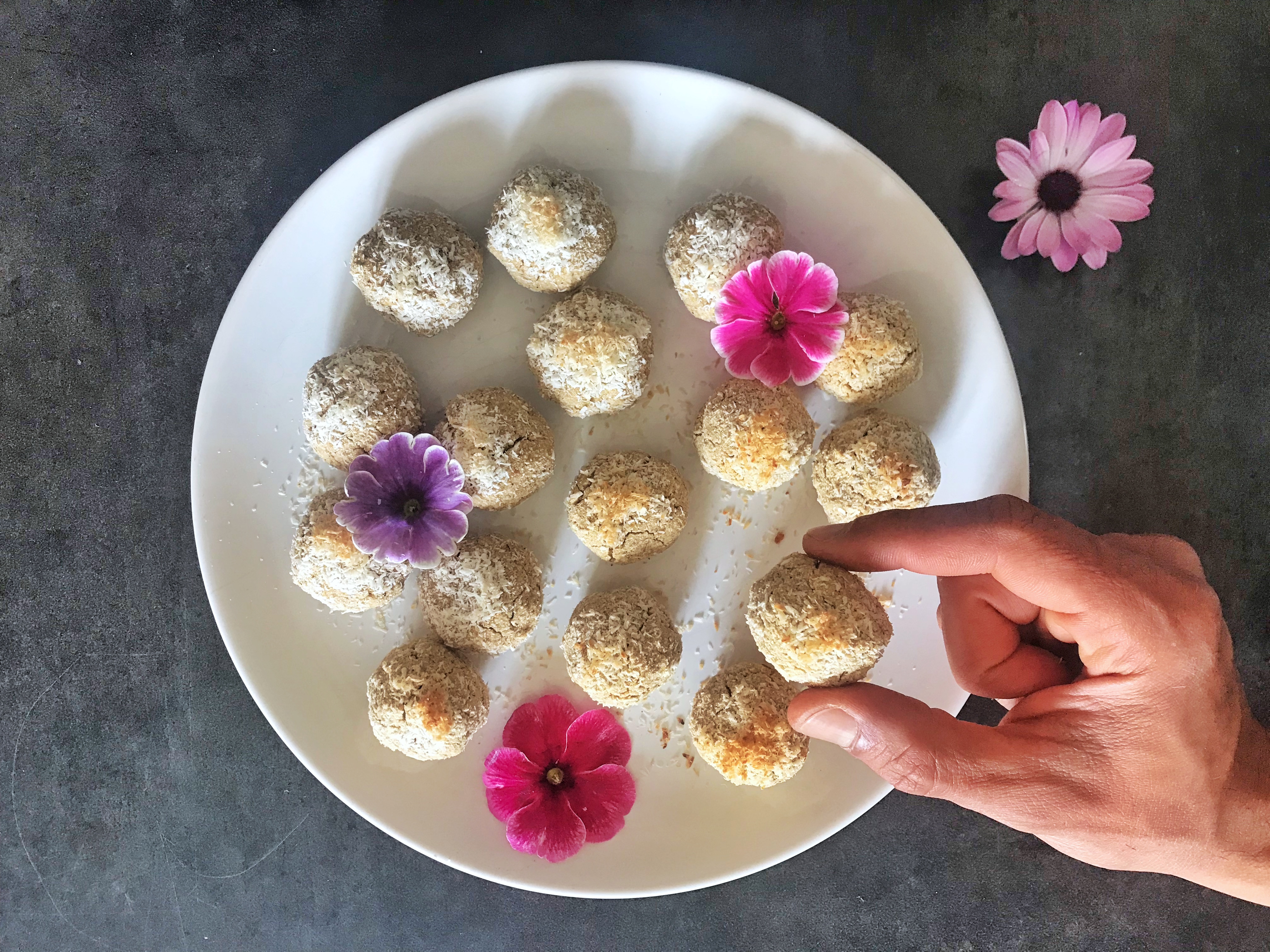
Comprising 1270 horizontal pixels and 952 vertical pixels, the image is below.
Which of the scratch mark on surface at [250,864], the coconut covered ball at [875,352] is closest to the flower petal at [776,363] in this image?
the coconut covered ball at [875,352]

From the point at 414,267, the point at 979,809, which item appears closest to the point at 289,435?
the point at 414,267

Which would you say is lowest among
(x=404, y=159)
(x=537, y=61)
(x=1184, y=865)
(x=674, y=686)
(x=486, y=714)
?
(x=486, y=714)

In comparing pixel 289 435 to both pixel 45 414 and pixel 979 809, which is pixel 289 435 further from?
pixel 979 809

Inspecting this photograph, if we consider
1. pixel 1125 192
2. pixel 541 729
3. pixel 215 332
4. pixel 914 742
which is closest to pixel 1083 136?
pixel 1125 192

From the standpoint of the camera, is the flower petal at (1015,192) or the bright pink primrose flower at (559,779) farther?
the flower petal at (1015,192)

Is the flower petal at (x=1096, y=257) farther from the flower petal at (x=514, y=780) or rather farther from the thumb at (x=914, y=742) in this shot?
the flower petal at (x=514, y=780)

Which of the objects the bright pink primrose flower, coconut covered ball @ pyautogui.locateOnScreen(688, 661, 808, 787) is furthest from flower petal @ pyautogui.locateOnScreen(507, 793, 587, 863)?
coconut covered ball @ pyautogui.locateOnScreen(688, 661, 808, 787)
